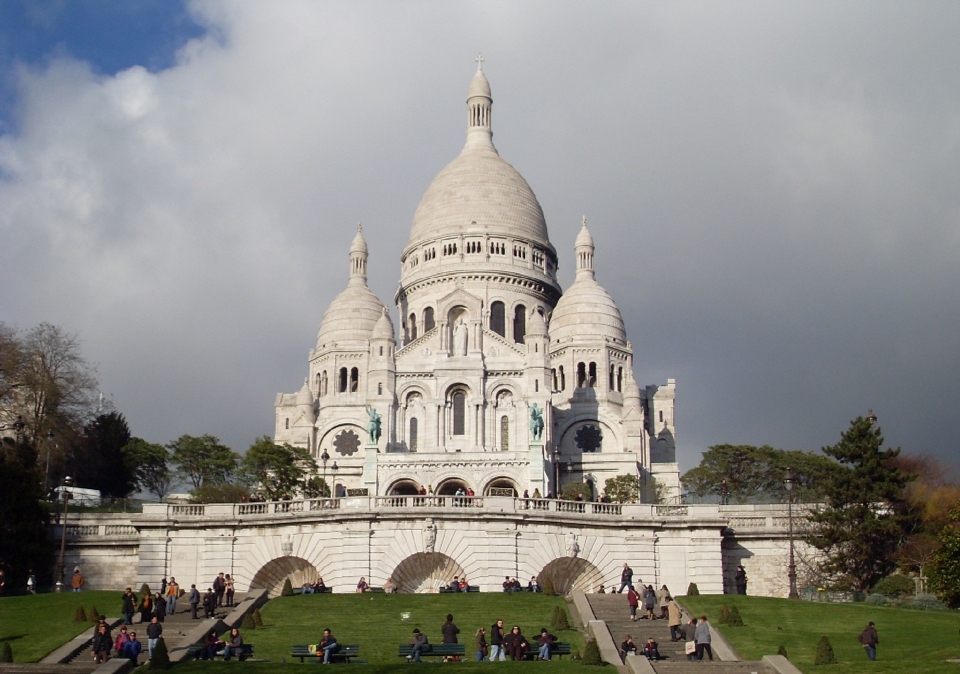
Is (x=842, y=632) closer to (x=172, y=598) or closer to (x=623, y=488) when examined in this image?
(x=172, y=598)

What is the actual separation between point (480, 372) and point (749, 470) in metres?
18.6

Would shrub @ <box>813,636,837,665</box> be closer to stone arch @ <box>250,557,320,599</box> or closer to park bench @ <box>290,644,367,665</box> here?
park bench @ <box>290,644,367,665</box>

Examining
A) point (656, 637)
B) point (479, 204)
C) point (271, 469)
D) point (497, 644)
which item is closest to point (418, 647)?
point (497, 644)

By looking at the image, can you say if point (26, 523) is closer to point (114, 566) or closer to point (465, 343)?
point (114, 566)

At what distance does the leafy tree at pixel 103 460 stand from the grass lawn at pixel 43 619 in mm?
30744

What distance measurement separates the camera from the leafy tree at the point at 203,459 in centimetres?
8231

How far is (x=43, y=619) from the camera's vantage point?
40406mm

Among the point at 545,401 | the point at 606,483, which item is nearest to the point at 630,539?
the point at 606,483

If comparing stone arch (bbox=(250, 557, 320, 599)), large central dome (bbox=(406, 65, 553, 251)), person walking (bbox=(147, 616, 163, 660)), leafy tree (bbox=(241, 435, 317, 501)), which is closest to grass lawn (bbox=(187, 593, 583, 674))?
person walking (bbox=(147, 616, 163, 660))

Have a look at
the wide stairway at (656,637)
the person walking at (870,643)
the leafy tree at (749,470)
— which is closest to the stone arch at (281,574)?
the wide stairway at (656,637)

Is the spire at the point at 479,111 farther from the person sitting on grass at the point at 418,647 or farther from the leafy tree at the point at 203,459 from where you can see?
the person sitting on grass at the point at 418,647

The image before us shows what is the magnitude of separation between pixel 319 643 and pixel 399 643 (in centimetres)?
249

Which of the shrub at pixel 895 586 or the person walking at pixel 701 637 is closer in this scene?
the person walking at pixel 701 637

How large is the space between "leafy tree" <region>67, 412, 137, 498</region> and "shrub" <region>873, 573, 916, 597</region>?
138 ft
